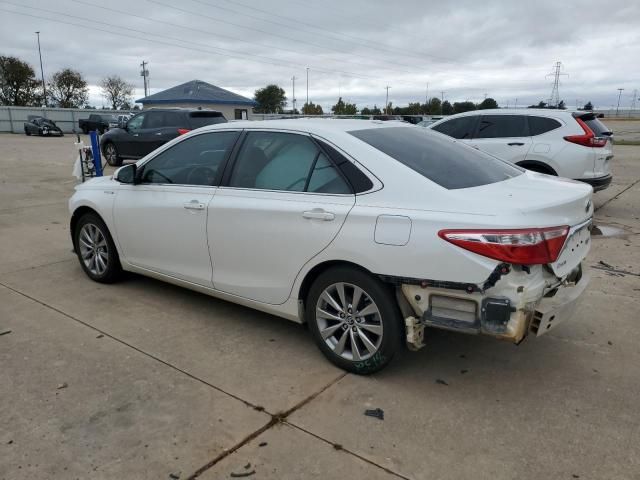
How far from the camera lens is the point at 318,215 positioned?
3.37 meters

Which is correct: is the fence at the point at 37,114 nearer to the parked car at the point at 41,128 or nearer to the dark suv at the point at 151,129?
the parked car at the point at 41,128

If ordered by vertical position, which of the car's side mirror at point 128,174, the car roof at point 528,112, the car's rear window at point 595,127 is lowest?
the car's side mirror at point 128,174

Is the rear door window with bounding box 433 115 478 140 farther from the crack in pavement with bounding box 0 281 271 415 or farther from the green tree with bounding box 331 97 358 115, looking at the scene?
the green tree with bounding box 331 97 358 115

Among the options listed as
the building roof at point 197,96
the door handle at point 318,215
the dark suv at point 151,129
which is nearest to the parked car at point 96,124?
the building roof at point 197,96

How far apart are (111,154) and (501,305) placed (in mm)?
15597

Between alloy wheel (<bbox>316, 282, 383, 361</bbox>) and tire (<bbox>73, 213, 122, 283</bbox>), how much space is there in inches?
97.9

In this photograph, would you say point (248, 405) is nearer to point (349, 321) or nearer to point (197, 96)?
point (349, 321)

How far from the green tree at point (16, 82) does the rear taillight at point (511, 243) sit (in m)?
67.8

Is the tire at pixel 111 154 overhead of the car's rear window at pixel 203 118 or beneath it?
beneath

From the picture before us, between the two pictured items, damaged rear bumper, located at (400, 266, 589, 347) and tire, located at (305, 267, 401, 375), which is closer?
damaged rear bumper, located at (400, 266, 589, 347)

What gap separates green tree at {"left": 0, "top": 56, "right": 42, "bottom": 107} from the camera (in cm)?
5812

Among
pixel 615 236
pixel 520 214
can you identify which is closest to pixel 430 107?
pixel 615 236

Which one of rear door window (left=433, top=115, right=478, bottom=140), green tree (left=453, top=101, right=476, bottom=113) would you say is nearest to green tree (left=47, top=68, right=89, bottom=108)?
green tree (left=453, top=101, right=476, bottom=113)

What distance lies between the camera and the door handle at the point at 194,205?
4.05m
